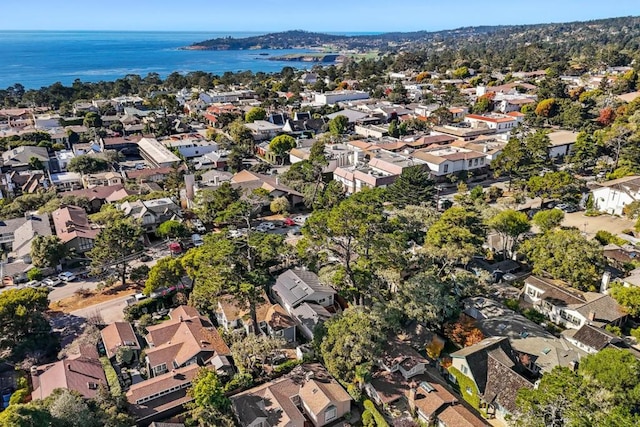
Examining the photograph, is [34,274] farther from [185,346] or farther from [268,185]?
[268,185]

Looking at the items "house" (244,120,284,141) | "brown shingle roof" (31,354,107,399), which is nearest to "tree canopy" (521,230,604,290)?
"brown shingle roof" (31,354,107,399)

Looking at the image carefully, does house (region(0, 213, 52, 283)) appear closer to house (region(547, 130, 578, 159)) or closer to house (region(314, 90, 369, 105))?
house (region(547, 130, 578, 159))

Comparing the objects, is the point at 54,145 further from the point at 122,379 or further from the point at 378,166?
the point at 122,379

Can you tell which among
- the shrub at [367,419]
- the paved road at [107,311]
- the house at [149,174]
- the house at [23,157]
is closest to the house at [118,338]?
the paved road at [107,311]

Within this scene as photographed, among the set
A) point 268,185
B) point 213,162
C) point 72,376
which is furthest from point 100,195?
point 72,376

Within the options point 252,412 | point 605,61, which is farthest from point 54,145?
point 605,61

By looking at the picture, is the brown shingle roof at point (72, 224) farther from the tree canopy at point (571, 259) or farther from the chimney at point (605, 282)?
the chimney at point (605, 282)

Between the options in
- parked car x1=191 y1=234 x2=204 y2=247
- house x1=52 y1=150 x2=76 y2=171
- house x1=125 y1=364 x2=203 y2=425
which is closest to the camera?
house x1=125 y1=364 x2=203 y2=425
